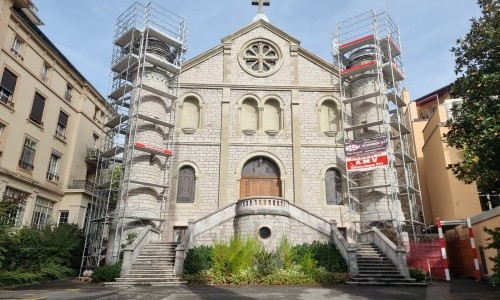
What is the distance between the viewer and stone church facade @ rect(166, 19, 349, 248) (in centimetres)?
2052

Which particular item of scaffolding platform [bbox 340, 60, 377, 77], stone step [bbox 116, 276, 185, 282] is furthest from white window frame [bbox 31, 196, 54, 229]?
scaffolding platform [bbox 340, 60, 377, 77]

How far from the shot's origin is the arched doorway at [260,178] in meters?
21.1

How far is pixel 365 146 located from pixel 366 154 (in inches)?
17.8

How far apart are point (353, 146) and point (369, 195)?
2.87 m

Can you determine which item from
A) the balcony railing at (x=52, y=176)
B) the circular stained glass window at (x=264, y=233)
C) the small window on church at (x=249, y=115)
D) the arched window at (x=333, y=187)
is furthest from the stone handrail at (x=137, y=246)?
the arched window at (x=333, y=187)

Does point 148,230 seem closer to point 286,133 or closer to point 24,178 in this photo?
point 24,178

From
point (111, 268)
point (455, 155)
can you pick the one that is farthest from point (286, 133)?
point (111, 268)

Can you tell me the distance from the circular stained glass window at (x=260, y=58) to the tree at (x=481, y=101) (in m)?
14.4

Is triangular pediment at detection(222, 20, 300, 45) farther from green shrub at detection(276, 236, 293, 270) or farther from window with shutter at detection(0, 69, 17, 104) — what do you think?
green shrub at detection(276, 236, 293, 270)

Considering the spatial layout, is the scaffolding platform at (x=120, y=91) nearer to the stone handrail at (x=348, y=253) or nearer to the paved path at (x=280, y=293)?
the paved path at (x=280, y=293)

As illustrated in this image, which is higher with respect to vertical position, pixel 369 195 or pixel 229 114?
pixel 229 114

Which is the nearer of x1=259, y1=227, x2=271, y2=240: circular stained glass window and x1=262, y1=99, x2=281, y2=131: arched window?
x1=259, y1=227, x2=271, y2=240: circular stained glass window

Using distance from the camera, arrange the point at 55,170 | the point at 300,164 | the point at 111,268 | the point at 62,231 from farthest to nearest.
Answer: the point at 55,170
the point at 300,164
the point at 62,231
the point at 111,268

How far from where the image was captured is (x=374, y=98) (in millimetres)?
22172
